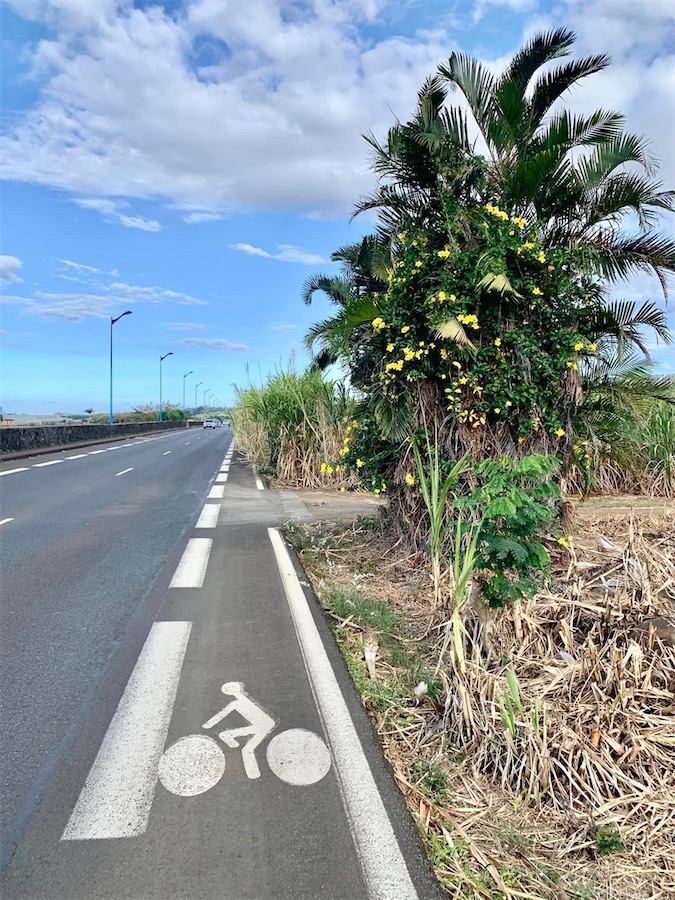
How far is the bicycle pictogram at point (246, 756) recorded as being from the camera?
9.41 feet

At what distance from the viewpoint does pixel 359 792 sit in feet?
9.11

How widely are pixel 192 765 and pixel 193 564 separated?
164 inches

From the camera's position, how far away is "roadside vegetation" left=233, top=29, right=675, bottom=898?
8.64 feet

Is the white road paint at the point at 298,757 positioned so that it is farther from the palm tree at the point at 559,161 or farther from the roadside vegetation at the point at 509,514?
the palm tree at the point at 559,161

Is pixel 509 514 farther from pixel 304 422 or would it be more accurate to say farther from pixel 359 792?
pixel 304 422

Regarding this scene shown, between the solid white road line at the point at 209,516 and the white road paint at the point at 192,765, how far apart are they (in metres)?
6.53

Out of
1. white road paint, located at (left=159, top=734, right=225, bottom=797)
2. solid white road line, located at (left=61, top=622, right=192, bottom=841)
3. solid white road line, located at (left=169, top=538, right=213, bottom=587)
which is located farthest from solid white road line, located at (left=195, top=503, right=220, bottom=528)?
white road paint, located at (left=159, top=734, right=225, bottom=797)

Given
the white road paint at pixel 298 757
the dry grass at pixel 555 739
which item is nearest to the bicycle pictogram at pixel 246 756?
the white road paint at pixel 298 757

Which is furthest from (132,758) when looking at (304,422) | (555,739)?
(304,422)

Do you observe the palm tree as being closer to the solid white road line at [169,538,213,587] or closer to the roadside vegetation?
the roadside vegetation

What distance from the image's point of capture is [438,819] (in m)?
2.61

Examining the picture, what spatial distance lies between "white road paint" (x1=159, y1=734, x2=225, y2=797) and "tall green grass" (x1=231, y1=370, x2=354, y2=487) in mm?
10768

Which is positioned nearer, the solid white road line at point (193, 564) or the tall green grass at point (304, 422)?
the solid white road line at point (193, 564)

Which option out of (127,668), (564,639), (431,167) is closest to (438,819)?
(564,639)
